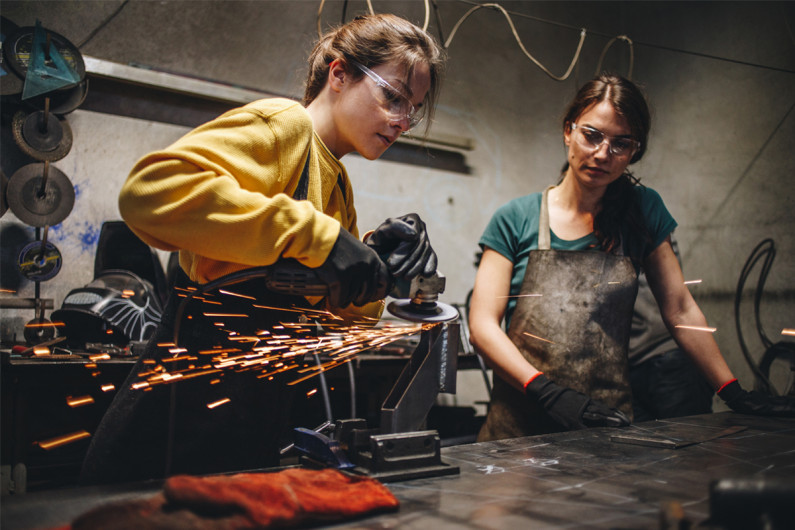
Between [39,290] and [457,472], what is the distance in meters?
2.91

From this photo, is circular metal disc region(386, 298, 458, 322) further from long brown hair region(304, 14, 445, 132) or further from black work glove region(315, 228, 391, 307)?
long brown hair region(304, 14, 445, 132)

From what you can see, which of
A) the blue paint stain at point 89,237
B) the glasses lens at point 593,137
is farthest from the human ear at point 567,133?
the blue paint stain at point 89,237

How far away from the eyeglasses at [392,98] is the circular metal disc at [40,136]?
240 centimetres

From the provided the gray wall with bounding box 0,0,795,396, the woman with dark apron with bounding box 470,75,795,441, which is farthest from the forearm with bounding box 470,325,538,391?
the gray wall with bounding box 0,0,795,396

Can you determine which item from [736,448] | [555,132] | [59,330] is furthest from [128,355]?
[555,132]

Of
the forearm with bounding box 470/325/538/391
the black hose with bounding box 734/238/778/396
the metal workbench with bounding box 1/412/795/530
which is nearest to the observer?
the metal workbench with bounding box 1/412/795/530

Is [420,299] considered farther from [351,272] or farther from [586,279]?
[586,279]

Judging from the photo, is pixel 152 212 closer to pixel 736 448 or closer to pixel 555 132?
pixel 736 448

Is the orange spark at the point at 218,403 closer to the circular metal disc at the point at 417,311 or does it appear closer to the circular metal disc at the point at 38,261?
the circular metal disc at the point at 417,311

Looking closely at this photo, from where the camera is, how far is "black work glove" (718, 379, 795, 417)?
189 centimetres

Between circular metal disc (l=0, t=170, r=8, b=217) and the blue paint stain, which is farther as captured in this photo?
the blue paint stain

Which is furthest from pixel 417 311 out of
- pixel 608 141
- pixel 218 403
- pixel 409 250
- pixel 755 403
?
pixel 755 403

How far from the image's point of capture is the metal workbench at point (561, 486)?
85 centimetres

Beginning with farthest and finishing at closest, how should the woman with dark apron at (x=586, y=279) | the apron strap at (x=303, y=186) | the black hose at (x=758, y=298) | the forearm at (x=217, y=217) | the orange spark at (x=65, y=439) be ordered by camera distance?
the black hose at (x=758, y=298), the orange spark at (x=65, y=439), the woman with dark apron at (x=586, y=279), the apron strap at (x=303, y=186), the forearm at (x=217, y=217)
